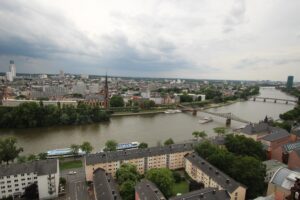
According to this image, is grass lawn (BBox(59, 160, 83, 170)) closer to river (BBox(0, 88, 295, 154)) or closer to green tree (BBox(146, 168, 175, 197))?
river (BBox(0, 88, 295, 154))

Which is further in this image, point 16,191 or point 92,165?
point 92,165

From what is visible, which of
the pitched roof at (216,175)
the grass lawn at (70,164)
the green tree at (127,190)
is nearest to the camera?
the pitched roof at (216,175)

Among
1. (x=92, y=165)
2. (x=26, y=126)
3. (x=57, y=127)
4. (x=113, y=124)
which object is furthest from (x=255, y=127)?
(x=26, y=126)

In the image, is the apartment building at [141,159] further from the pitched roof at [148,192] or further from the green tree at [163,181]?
the pitched roof at [148,192]

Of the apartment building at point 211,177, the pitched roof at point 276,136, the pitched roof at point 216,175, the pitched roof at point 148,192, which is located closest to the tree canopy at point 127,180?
the pitched roof at point 148,192

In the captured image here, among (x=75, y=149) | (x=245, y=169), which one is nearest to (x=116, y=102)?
(x=75, y=149)

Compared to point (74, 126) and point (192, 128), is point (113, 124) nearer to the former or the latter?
point (74, 126)

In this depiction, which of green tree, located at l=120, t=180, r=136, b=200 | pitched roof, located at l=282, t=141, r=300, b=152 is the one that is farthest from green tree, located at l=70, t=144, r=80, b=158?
pitched roof, located at l=282, t=141, r=300, b=152
